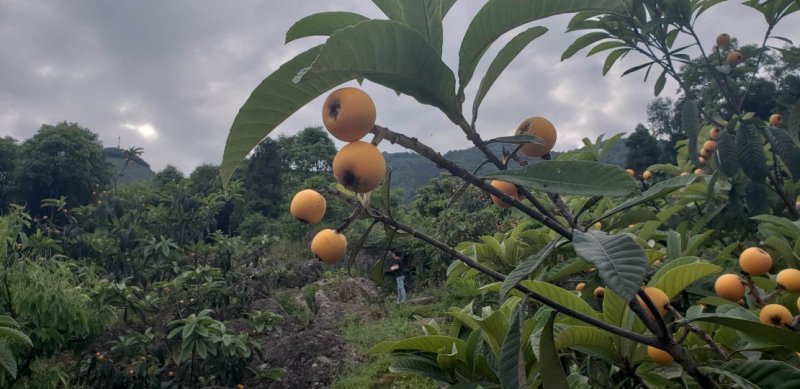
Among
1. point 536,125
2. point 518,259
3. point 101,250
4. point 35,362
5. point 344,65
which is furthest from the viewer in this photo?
point 101,250

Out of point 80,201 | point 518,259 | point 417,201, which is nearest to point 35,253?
point 518,259

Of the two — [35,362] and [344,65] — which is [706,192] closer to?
[344,65]

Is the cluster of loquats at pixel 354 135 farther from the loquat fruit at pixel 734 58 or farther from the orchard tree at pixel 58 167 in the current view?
the orchard tree at pixel 58 167

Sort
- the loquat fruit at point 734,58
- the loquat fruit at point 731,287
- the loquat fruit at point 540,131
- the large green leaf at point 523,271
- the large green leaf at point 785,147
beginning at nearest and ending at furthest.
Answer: the large green leaf at point 523,271, the loquat fruit at point 540,131, the loquat fruit at point 731,287, the large green leaf at point 785,147, the loquat fruit at point 734,58

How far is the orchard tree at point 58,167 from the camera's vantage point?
23.4m

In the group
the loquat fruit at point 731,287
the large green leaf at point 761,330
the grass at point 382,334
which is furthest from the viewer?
the grass at point 382,334

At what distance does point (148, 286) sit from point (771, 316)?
554 cm

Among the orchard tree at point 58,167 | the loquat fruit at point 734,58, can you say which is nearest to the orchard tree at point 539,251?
the loquat fruit at point 734,58

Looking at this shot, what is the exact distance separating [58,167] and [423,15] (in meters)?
27.8

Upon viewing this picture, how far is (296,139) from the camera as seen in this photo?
2366cm

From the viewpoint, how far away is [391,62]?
0.69m

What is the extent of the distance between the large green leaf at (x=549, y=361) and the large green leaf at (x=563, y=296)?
9.3 inches

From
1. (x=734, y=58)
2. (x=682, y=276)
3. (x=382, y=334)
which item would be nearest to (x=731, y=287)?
(x=682, y=276)

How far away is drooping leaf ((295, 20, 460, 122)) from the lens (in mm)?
629
